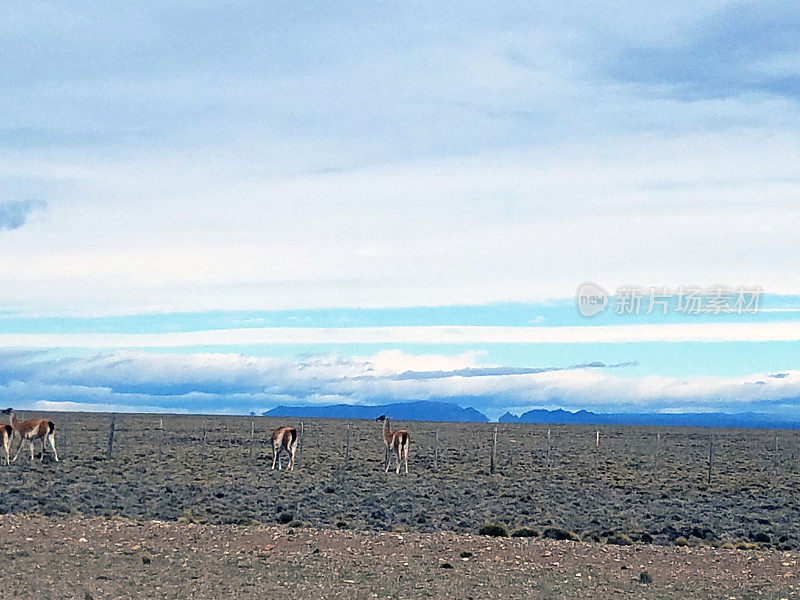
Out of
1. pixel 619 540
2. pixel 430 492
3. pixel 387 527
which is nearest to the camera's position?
pixel 619 540

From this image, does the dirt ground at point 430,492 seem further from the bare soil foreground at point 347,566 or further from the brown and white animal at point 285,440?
the bare soil foreground at point 347,566

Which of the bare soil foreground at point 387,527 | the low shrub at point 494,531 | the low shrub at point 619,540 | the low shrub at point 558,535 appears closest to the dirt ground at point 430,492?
the bare soil foreground at point 387,527

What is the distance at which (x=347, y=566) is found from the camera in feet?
45.1

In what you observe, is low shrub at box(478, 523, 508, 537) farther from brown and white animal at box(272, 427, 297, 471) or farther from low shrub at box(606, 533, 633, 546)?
brown and white animal at box(272, 427, 297, 471)

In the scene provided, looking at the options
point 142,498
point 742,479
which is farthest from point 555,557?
point 742,479

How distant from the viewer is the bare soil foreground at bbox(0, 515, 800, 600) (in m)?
12.2

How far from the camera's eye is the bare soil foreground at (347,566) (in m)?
12.2

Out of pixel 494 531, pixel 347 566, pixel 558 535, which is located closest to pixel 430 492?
pixel 558 535

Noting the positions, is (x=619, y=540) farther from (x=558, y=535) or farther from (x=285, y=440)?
(x=285, y=440)

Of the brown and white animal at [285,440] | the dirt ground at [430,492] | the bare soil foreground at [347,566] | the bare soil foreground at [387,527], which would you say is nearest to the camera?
the bare soil foreground at [347,566]

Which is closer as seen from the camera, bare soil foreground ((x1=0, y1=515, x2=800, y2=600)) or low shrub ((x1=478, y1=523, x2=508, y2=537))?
bare soil foreground ((x1=0, y1=515, x2=800, y2=600))

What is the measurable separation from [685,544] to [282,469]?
61.8ft

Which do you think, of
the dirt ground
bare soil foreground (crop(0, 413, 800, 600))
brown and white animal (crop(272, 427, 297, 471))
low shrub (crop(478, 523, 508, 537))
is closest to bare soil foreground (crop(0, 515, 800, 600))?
bare soil foreground (crop(0, 413, 800, 600))

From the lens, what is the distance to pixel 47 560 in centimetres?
1370
